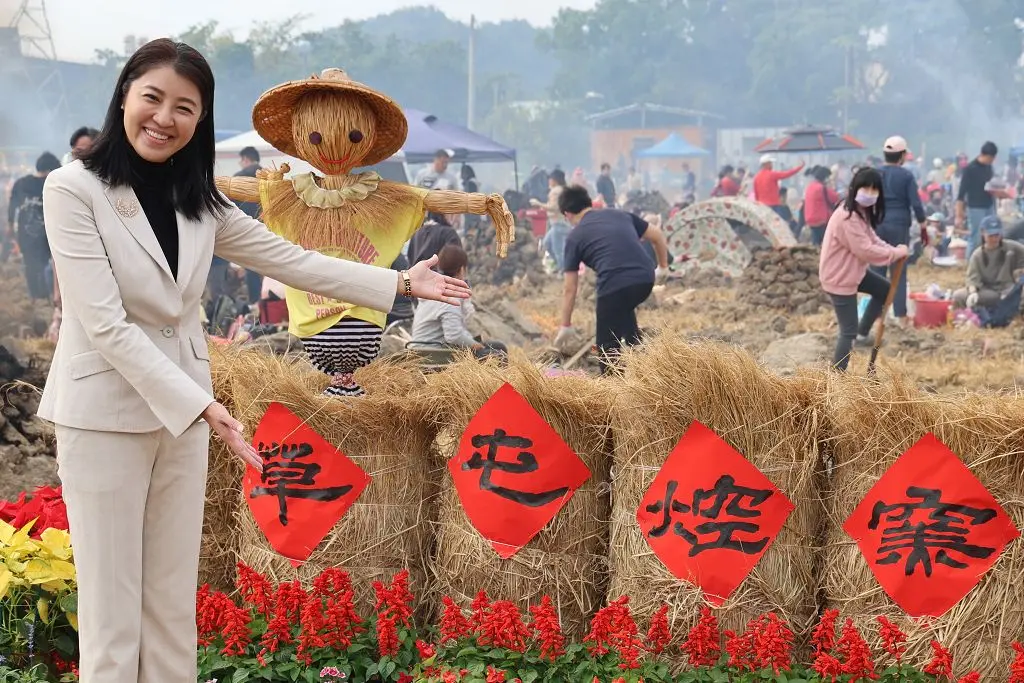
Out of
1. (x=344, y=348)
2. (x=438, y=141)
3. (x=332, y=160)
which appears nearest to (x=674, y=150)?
(x=438, y=141)

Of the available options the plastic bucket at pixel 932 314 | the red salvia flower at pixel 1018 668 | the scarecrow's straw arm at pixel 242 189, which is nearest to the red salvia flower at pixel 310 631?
the scarecrow's straw arm at pixel 242 189

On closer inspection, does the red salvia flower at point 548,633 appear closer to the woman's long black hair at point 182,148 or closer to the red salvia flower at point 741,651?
the red salvia flower at point 741,651

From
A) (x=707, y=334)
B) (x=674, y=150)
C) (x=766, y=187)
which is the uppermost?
(x=674, y=150)

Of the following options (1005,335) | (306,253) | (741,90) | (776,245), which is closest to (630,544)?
(306,253)

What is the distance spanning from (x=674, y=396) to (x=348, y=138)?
142 cm

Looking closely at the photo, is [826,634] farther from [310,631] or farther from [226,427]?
[226,427]

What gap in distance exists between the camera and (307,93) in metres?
4.04

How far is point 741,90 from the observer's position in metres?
57.6

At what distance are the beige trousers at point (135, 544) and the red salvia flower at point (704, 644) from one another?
1.38 meters

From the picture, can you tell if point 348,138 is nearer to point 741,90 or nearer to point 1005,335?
point 1005,335

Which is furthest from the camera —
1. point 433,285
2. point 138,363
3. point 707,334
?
point 707,334

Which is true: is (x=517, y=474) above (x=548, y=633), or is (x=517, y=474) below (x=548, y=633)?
above

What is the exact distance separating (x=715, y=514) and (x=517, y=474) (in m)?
0.61

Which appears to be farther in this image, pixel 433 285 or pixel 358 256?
pixel 358 256
